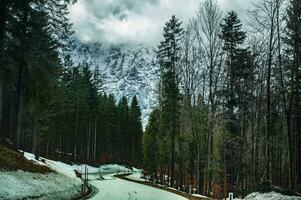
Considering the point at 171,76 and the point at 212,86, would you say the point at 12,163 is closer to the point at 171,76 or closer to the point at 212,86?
the point at 212,86

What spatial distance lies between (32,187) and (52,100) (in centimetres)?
3090

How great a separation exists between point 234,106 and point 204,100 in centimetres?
365

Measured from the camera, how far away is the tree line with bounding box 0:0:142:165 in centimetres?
2742

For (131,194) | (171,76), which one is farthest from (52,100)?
(131,194)

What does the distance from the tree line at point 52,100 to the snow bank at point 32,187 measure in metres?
6.91

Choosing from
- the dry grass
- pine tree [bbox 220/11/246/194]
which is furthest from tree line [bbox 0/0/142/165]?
pine tree [bbox 220/11/246/194]

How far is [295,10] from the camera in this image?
85.5 ft

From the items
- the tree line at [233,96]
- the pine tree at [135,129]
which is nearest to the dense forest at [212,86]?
the tree line at [233,96]

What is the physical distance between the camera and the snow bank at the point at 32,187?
17.5m

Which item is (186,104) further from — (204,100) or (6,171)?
(6,171)

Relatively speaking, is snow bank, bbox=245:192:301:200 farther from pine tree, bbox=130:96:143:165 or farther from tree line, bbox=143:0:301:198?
pine tree, bbox=130:96:143:165

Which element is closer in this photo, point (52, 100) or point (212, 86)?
point (212, 86)

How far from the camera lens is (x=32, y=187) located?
780 inches

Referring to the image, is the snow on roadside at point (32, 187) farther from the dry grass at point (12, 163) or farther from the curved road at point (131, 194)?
the curved road at point (131, 194)
